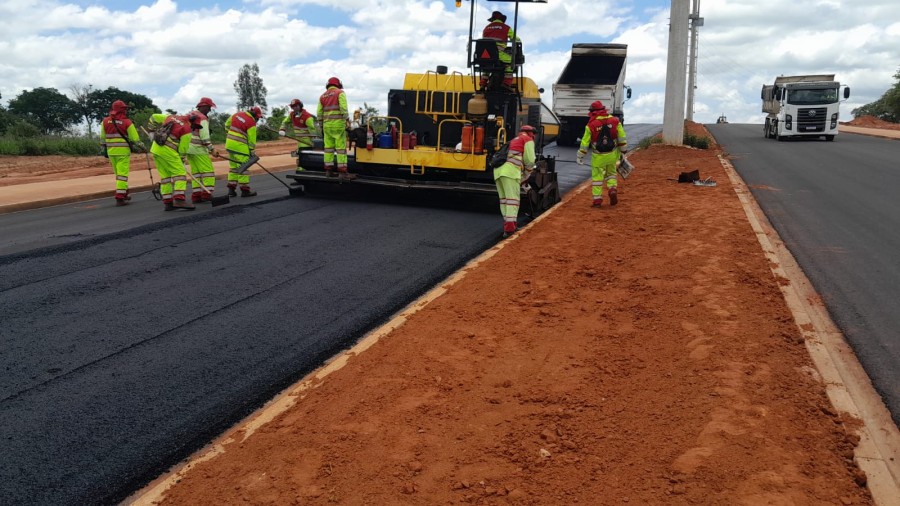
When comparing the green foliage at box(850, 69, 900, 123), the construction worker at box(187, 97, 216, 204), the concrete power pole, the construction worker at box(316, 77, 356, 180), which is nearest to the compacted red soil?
the construction worker at box(316, 77, 356, 180)

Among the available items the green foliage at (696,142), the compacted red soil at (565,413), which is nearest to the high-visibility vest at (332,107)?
the compacted red soil at (565,413)

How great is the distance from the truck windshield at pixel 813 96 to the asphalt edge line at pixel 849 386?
907 inches

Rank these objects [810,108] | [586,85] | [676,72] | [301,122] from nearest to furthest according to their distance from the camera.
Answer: [301,122] < [676,72] < [586,85] < [810,108]

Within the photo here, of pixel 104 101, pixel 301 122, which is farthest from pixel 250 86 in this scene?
pixel 301 122

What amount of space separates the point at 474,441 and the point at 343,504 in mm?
834

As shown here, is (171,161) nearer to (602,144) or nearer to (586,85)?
(602,144)

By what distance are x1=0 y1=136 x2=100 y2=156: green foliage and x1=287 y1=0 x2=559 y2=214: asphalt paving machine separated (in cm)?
1470

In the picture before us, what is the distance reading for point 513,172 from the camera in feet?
29.6

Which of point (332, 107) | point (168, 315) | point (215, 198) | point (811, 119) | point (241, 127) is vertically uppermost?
point (811, 119)

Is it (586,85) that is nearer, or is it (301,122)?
(301,122)

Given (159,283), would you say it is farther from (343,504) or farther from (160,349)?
(343,504)

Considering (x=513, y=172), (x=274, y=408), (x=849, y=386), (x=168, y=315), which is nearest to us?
(x=274, y=408)

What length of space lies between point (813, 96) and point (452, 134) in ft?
69.9

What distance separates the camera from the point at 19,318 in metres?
5.61
